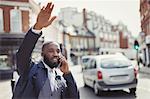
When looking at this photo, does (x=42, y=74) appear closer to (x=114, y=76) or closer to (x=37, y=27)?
(x=37, y=27)

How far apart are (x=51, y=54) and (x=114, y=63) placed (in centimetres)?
918

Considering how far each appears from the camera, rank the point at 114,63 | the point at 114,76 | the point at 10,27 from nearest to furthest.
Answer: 1. the point at 114,76
2. the point at 114,63
3. the point at 10,27

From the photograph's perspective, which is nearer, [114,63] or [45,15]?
[45,15]

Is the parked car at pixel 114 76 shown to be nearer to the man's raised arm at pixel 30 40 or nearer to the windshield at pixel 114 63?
the windshield at pixel 114 63

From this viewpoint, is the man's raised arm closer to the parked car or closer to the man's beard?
the man's beard

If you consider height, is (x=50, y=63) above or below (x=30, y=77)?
above

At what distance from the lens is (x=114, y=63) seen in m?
12.4

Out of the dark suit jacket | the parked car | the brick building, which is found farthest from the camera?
the brick building

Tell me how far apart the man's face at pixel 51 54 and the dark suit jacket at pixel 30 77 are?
0.29ft

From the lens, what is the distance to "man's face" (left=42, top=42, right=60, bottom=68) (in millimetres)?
3309

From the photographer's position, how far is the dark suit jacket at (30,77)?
3296 millimetres

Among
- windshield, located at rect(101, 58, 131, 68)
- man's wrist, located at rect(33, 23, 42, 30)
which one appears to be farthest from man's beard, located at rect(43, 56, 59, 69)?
windshield, located at rect(101, 58, 131, 68)

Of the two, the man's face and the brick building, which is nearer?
the man's face

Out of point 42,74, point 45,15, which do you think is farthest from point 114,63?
point 45,15
